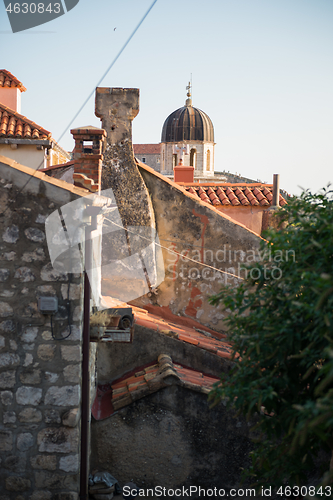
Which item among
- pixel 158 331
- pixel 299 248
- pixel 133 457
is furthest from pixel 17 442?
pixel 299 248

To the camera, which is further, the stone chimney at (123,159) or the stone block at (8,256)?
the stone chimney at (123,159)

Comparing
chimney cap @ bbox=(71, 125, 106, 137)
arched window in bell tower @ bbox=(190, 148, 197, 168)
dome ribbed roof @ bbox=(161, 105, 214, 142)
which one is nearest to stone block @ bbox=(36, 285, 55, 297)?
chimney cap @ bbox=(71, 125, 106, 137)

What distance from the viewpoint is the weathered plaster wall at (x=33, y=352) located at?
4234 mm

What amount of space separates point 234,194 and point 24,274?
6.83 m

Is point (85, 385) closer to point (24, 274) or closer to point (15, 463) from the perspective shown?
point (15, 463)

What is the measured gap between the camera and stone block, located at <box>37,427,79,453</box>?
4.25 m

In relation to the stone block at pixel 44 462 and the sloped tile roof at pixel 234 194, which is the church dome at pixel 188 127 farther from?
the stone block at pixel 44 462

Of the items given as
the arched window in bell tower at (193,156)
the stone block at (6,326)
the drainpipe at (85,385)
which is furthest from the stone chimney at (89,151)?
the arched window in bell tower at (193,156)

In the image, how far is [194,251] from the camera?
779cm

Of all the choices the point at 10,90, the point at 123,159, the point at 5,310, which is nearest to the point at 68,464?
the point at 5,310

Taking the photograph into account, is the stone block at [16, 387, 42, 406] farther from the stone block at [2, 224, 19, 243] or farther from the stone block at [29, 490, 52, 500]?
the stone block at [2, 224, 19, 243]

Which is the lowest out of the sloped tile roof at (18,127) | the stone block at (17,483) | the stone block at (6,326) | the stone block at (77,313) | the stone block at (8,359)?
the stone block at (17,483)

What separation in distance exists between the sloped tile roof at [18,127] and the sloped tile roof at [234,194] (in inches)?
180

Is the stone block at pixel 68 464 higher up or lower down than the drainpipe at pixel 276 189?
lower down
